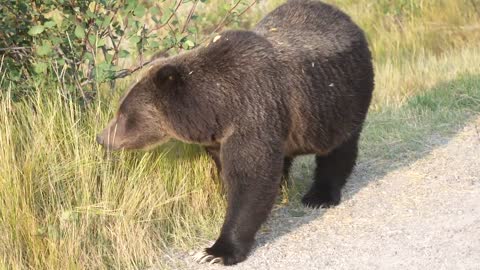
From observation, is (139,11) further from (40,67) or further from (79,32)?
(40,67)

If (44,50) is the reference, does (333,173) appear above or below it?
below

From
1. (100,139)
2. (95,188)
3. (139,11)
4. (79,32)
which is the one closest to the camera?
(95,188)

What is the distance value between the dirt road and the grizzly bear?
0.29 m

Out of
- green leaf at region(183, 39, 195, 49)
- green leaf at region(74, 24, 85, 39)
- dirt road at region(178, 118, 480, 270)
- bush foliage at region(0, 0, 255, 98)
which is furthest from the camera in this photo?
green leaf at region(183, 39, 195, 49)

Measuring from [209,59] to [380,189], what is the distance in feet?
6.37

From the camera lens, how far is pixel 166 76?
19.2 ft

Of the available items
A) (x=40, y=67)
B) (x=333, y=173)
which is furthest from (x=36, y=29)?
(x=333, y=173)

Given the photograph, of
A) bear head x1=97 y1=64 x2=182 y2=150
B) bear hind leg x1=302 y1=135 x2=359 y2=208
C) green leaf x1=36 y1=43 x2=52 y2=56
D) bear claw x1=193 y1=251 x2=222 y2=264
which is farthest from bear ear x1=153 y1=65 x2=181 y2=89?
bear hind leg x1=302 y1=135 x2=359 y2=208

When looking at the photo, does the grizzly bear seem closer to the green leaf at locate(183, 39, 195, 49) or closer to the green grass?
the green grass

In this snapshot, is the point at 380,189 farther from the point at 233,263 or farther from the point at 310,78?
the point at 233,263

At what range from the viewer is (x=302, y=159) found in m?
7.87

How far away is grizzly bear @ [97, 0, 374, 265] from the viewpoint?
577 cm

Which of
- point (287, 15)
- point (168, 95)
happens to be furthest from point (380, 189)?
→ point (168, 95)

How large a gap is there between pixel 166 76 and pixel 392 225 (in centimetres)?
190
